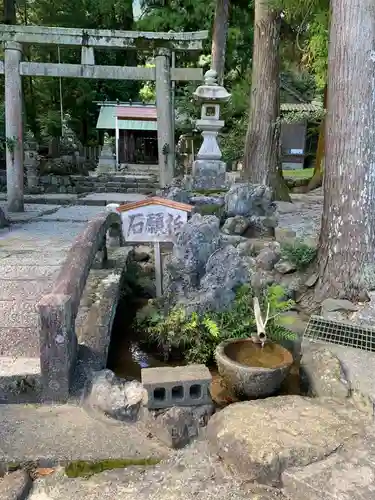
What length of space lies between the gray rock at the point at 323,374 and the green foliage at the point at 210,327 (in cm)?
46

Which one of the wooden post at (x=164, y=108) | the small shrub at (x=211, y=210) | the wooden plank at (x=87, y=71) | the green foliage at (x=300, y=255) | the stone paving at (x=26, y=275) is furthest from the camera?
the wooden post at (x=164, y=108)

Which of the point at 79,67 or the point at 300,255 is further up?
the point at 79,67

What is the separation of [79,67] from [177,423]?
29.0 feet

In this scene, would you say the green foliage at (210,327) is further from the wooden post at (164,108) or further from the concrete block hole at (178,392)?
the wooden post at (164,108)

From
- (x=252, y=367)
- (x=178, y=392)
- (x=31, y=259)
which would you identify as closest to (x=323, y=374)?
(x=252, y=367)

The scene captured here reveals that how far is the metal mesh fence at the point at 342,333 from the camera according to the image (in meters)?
3.66

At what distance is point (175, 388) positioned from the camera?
2646 millimetres

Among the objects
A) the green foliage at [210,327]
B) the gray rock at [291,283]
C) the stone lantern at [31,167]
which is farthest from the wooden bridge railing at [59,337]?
the stone lantern at [31,167]

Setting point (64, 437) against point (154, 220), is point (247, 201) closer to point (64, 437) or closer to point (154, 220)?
point (154, 220)

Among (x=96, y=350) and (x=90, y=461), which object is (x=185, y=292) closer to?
(x=96, y=350)

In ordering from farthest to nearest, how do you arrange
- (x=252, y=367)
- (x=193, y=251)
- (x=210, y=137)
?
(x=210, y=137), (x=193, y=251), (x=252, y=367)

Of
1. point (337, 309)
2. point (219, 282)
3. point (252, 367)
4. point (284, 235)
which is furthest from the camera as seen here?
point (284, 235)

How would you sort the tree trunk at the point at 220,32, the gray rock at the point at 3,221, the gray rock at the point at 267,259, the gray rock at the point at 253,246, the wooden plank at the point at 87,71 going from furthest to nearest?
the tree trunk at the point at 220,32
the wooden plank at the point at 87,71
the gray rock at the point at 3,221
the gray rock at the point at 253,246
the gray rock at the point at 267,259

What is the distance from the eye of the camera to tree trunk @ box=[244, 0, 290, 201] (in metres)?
9.03
